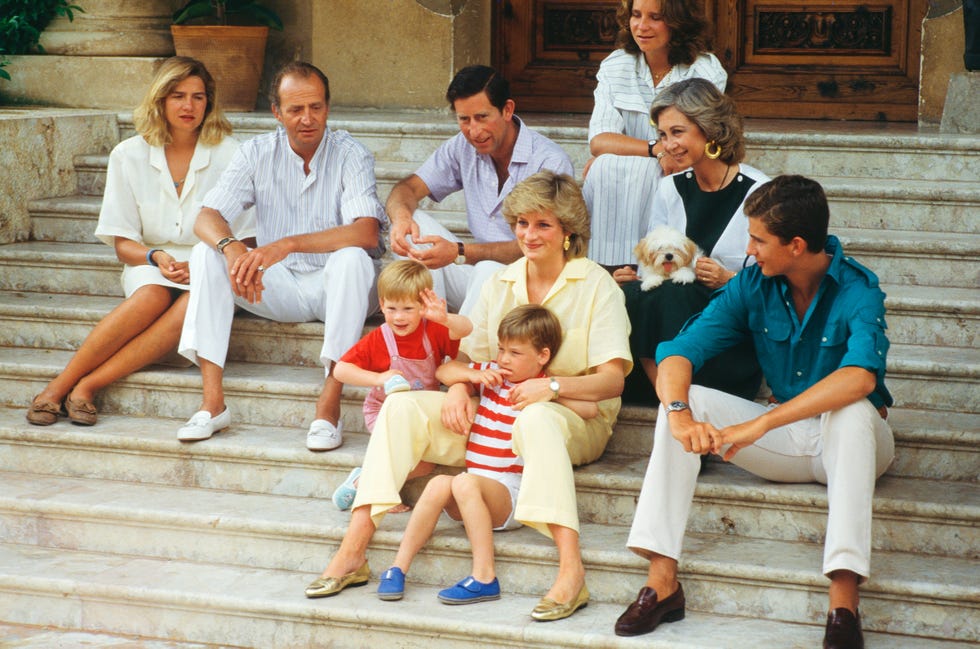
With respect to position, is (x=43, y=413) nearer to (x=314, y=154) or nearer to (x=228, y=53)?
(x=314, y=154)

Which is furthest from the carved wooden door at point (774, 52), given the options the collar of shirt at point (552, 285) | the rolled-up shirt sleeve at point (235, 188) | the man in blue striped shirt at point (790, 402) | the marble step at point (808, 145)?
the man in blue striped shirt at point (790, 402)

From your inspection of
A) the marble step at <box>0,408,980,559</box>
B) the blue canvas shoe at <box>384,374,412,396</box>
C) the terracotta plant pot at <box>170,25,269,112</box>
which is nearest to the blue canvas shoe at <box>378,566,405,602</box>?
the marble step at <box>0,408,980,559</box>

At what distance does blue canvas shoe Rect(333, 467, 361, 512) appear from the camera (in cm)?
404

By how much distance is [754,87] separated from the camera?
22.4 feet

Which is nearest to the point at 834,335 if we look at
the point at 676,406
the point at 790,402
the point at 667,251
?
the point at 790,402

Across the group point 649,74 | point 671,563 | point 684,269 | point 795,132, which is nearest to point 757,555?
point 671,563

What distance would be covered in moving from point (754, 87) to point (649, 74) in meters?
2.18

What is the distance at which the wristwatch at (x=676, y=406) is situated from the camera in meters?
3.50

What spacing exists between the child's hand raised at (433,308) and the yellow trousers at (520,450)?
22 cm

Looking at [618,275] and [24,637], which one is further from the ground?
[618,275]

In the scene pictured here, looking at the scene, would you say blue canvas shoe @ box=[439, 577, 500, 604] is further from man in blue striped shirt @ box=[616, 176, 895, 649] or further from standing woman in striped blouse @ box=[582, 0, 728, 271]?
standing woman in striped blouse @ box=[582, 0, 728, 271]

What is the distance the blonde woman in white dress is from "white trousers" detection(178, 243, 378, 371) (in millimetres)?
210

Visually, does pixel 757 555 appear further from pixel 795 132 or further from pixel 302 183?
pixel 795 132

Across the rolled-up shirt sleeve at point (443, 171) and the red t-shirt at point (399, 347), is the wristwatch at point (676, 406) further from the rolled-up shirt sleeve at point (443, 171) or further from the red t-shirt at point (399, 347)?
the rolled-up shirt sleeve at point (443, 171)
